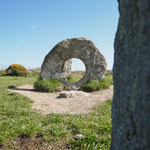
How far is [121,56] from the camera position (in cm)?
158

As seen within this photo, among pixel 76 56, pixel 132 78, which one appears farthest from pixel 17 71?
pixel 132 78

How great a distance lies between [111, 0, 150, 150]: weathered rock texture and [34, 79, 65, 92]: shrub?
809 cm

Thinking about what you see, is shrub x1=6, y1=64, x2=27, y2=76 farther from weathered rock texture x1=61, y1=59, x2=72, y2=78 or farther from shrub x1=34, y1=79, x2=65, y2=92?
shrub x1=34, y1=79, x2=65, y2=92

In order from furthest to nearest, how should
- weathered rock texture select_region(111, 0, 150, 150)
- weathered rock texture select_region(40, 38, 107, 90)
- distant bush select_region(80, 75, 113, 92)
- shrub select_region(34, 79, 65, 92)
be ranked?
weathered rock texture select_region(40, 38, 107, 90), distant bush select_region(80, 75, 113, 92), shrub select_region(34, 79, 65, 92), weathered rock texture select_region(111, 0, 150, 150)

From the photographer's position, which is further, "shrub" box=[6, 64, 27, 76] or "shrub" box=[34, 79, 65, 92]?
"shrub" box=[6, 64, 27, 76]

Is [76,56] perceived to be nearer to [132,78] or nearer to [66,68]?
[66,68]

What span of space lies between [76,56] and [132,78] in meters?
9.44

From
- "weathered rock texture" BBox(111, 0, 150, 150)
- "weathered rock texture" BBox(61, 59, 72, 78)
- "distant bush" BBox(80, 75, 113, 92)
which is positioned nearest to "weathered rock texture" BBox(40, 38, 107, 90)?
"distant bush" BBox(80, 75, 113, 92)

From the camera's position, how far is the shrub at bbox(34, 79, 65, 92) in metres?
9.59

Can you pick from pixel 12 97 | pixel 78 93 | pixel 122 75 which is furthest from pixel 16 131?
pixel 78 93

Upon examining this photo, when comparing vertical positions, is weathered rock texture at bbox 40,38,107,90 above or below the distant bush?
above

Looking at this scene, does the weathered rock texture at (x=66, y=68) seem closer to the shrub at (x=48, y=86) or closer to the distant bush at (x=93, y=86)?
the shrub at (x=48, y=86)

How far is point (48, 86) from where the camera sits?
961cm

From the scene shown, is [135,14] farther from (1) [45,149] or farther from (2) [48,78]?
(2) [48,78]
